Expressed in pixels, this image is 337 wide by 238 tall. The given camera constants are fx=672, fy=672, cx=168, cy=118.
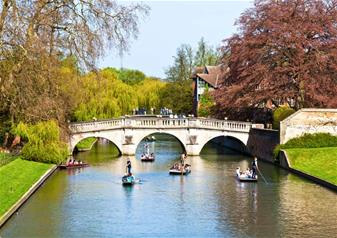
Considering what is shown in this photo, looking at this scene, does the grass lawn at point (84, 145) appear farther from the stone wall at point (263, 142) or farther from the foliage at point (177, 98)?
the foliage at point (177, 98)

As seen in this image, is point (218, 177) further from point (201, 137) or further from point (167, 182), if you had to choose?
point (201, 137)

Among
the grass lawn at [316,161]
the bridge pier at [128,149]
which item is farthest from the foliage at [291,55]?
the bridge pier at [128,149]

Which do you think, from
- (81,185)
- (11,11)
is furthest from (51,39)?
(81,185)

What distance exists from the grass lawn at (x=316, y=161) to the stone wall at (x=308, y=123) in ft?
6.40

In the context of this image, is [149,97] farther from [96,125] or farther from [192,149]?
[96,125]

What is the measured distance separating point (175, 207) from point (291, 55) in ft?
84.8

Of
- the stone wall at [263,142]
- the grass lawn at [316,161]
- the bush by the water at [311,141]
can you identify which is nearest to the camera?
the grass lawn at [316,161]

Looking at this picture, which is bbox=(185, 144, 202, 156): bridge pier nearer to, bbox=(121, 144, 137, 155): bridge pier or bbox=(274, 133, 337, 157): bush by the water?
bbox=(121, 144, 137, 155): bridge pier

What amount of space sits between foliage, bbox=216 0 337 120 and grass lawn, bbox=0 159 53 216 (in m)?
19.0

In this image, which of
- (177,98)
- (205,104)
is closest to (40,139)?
(205,104)

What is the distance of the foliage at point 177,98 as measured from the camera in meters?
94.5

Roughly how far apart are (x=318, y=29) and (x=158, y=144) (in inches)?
1055

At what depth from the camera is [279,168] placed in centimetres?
4653

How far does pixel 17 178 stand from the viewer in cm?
3491
